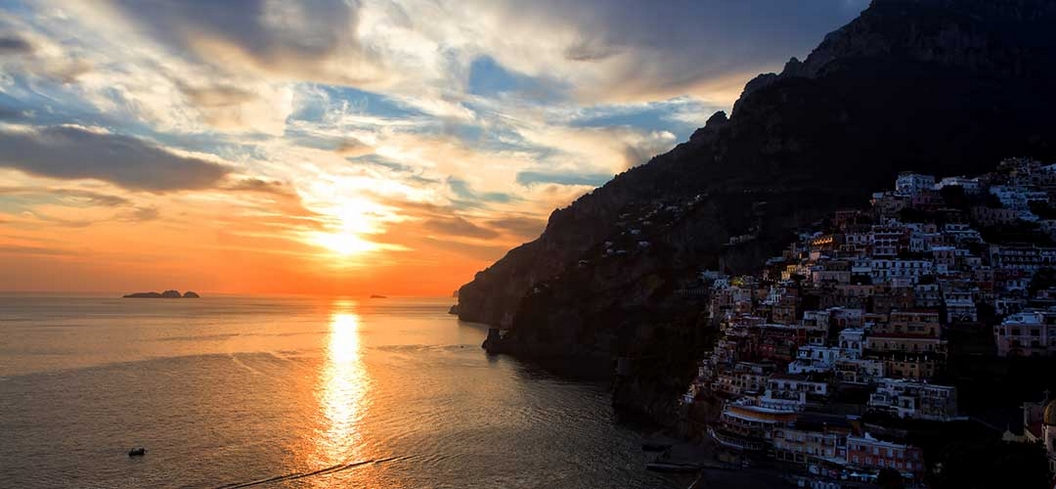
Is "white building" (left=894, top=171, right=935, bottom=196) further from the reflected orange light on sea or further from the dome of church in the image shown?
the reflected orange light on sea

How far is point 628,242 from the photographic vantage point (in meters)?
185

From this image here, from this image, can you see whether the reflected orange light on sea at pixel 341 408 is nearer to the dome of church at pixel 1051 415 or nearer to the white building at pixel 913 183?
the dome of church at pixel 1051 415

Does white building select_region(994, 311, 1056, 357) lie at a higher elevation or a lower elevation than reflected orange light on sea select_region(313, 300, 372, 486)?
higher

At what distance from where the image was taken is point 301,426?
89.5 m

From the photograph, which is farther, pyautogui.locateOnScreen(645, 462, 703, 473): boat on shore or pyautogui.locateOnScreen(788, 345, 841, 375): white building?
pyautogui.locateOnScreen(788, 345, 841, 375): white building

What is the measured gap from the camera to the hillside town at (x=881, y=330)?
217ft

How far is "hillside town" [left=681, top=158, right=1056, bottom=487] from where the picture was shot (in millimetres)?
66062

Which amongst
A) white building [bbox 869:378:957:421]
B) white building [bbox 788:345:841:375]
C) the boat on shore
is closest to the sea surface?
the boat on shore

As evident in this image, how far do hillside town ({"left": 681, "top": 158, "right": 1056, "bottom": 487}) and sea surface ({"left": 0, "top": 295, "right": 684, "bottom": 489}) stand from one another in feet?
42.7

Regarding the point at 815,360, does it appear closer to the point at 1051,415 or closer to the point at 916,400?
the point at 916,400

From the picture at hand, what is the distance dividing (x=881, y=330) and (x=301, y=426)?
6906cm

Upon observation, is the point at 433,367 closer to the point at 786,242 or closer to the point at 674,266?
the point at 674,266

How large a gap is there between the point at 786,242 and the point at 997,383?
8106cm

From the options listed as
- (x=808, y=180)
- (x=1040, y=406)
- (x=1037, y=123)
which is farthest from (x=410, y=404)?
(x=1037, y=123)
